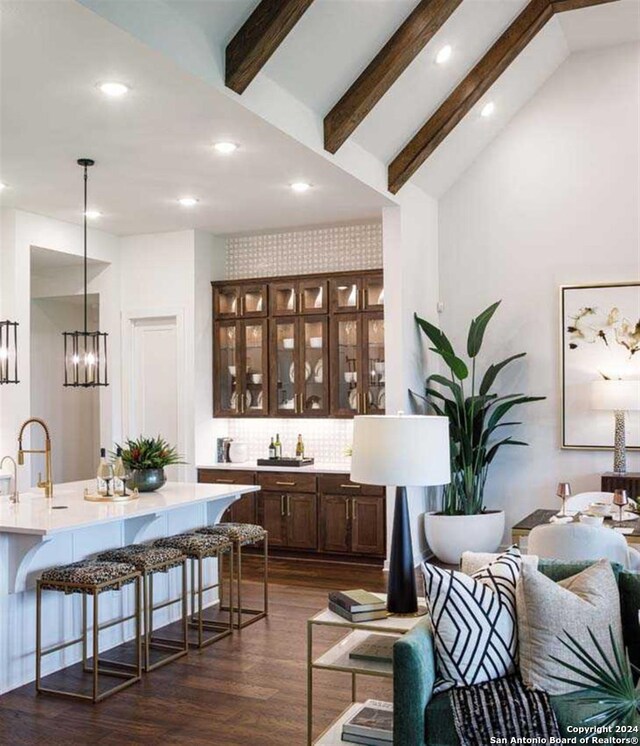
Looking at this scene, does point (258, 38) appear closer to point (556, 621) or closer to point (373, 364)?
point (556, 621)

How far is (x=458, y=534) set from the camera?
6.93 meters

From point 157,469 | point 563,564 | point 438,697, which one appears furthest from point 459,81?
point 438,697

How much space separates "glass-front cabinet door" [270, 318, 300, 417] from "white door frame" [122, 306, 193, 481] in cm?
82

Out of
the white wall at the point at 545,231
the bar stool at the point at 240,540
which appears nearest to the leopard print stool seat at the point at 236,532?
the bar stool at the point at 240,540

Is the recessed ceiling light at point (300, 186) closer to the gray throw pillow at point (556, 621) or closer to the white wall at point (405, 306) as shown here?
the white wall at point (405, 306)

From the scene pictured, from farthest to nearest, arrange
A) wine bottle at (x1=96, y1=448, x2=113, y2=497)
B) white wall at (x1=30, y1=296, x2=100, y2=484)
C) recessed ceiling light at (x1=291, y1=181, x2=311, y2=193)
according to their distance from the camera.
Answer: white wall at (x1=30, y1=296, x2=100, y2=484), recessed ceiling light at (x1=291, y1=181, x2=311, y2=193), wine bottle at (x1=96, y1=448, x2=113, y2=497)

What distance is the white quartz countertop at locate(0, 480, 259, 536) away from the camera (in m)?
4.16

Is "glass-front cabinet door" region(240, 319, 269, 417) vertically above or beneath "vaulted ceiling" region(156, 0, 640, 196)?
beneath

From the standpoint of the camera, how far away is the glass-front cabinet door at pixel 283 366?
7.70m

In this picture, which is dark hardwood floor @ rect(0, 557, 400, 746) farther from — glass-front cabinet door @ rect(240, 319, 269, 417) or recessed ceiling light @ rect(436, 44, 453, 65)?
recessed ceiling light @ rect(436, 44, 453, 65)

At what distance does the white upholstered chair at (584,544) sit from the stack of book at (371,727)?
128 cm

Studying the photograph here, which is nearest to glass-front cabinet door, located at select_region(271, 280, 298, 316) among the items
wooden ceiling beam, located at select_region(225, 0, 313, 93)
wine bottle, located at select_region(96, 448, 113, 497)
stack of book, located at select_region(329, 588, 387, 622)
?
wine bottle, located at select_region(96, 448, 113, 497)

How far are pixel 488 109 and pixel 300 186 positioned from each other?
74.4 inches

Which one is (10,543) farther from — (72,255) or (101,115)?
(72,255)
